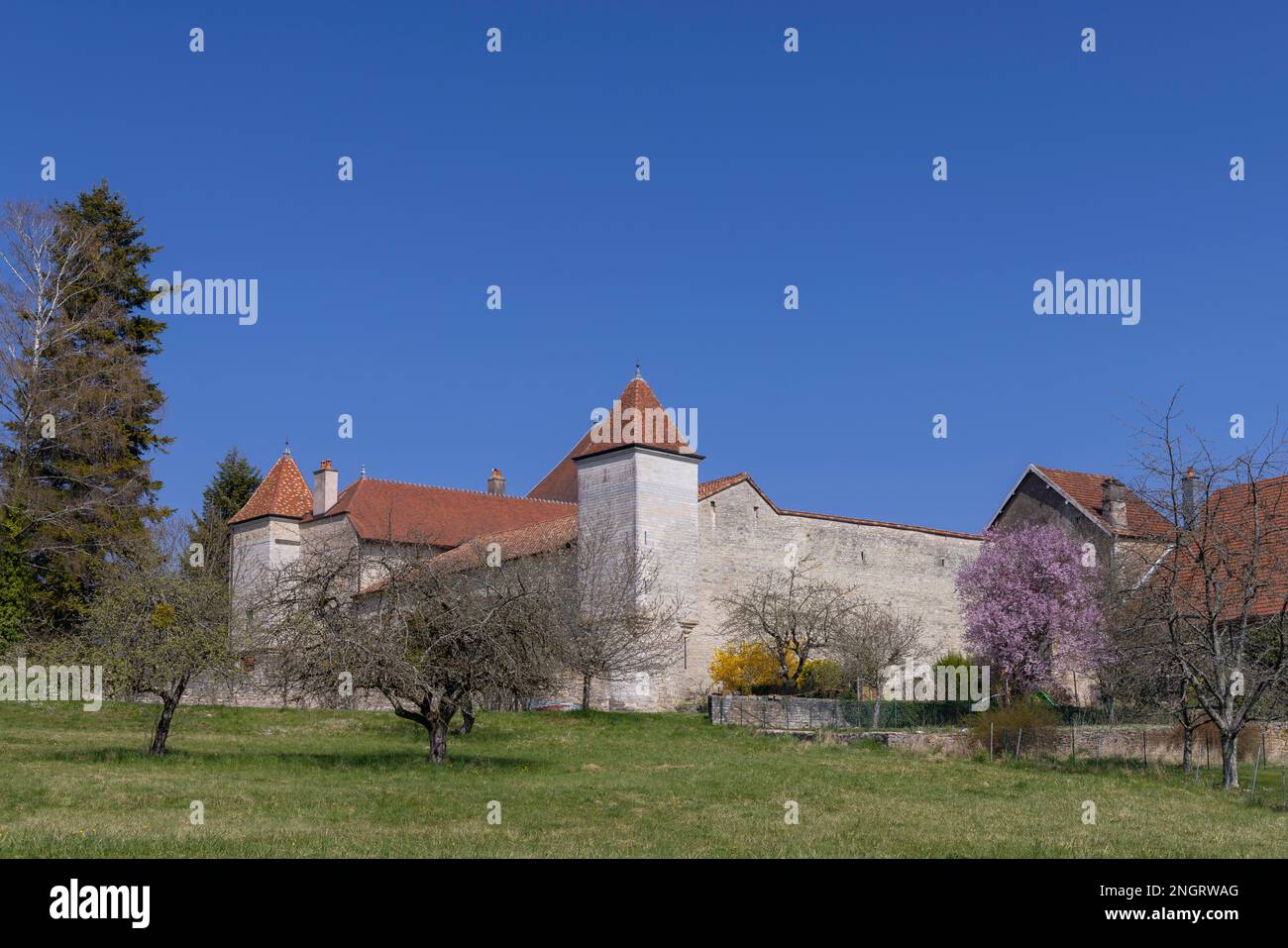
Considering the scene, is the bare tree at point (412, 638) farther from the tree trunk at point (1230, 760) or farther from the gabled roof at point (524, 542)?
the gabled roof at point (524, 542)

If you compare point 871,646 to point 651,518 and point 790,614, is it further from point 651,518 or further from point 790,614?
point 651,518

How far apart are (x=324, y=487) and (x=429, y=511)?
497 centimetres

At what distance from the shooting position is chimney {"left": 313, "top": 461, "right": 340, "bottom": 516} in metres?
61.3

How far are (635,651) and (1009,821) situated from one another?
25.3m

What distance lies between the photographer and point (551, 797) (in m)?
20.1

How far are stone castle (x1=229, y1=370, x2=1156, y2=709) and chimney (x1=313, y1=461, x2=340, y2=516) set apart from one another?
0.04 meters

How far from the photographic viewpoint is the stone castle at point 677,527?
48344 mm

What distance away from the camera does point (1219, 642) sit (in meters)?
27.4

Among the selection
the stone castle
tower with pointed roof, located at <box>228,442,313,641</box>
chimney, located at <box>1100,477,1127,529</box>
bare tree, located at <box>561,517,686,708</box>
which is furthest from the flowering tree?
tower with pointed roof, located at <box>228,442,313,641</box>

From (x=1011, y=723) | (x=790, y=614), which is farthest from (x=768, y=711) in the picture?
(x=1011, y=723)

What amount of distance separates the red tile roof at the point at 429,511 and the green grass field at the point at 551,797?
84.8 feet

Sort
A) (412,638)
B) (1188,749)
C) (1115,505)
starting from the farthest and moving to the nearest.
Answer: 1. (1115,505)
2. (1188,749)
3. (412,638)
